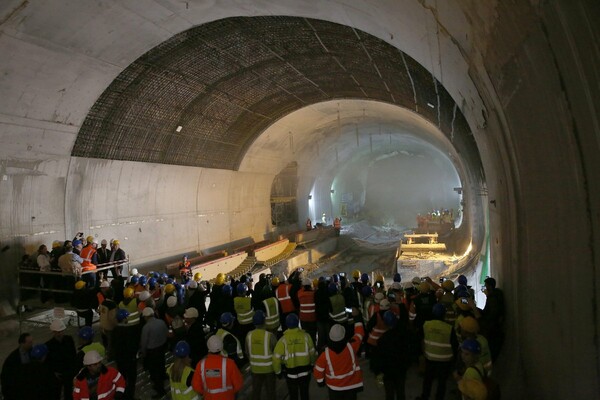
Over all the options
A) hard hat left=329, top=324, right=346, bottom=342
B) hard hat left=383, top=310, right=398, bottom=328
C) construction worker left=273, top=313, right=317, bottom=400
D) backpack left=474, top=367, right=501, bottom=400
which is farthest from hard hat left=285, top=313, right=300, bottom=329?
backpack left=474, top=367, right=501, bottom=400

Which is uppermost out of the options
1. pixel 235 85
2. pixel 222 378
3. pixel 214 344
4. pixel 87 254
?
pixel 235 85

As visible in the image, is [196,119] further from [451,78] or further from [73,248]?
[451,78]

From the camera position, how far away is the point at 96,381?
4047 millimetres

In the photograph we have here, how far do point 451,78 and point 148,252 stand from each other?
11519 mm

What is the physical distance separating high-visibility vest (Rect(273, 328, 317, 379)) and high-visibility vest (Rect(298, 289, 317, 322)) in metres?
2.21

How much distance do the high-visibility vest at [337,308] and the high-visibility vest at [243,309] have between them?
1378 mm

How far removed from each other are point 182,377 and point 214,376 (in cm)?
34

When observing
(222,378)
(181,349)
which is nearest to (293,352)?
(222,378)

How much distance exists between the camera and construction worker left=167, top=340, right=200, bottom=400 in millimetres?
4113

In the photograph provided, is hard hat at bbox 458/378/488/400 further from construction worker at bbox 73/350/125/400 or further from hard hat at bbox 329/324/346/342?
construction worker at bbox 73/350/125/400

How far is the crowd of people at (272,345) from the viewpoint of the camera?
4.12 m

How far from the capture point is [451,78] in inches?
243

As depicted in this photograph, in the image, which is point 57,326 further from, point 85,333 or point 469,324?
point 469,324

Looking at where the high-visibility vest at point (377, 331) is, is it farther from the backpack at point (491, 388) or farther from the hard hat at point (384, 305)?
the backpack at point (491, 388)
